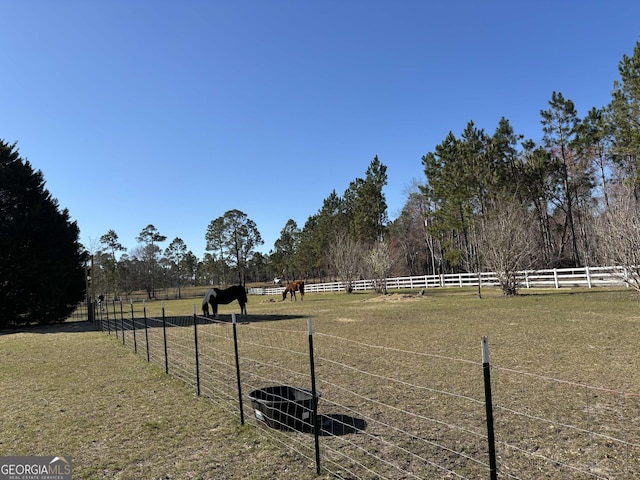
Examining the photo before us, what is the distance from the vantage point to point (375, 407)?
16.7 feet

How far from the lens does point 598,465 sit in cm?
332

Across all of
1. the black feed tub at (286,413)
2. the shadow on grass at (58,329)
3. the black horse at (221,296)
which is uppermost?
the black horse at (221,296)

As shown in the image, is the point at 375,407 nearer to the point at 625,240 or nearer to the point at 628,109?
the point at 625,240

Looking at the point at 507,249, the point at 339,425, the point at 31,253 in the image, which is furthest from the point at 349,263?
the point at 339,425

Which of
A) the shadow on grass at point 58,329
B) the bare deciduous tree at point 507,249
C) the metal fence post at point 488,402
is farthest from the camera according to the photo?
the bare deciduous tree at point 507,249

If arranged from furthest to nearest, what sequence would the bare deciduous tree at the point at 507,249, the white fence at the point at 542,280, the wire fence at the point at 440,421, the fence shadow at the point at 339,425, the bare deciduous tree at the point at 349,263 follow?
the bare deciduous tree at the point at 349,263 → the white fence at the point at 542,280 → the bare deciduous tree at the point at 507,249 → the fence shadow at the point at 339,425 → the wire fence at the point at 440,421

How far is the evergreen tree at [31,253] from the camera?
21859mm

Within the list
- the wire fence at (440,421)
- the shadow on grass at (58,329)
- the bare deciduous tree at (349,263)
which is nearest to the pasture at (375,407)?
the wire fence at (440,421)

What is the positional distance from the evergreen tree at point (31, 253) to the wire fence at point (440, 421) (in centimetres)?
1964

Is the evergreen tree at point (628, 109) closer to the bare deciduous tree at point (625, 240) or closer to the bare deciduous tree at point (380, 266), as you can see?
the bare deciduous tree at point (625, 240)

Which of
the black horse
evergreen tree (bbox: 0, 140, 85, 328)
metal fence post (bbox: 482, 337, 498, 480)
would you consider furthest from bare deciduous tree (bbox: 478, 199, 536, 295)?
evergreen tree (bbox: 0, 140, 85, 328)

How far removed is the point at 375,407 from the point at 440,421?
2.89 feet

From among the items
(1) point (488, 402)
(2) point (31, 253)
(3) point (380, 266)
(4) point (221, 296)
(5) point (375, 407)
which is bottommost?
(5) point (375, 407)

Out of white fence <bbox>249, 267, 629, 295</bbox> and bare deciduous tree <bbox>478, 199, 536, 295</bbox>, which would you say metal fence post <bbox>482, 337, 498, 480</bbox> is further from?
bare deciduous tree <bbox>478, 199, 536, 295</bbox>
